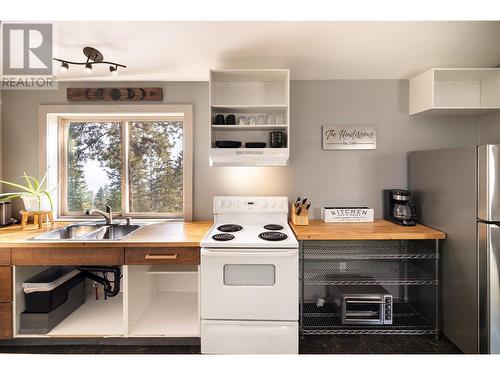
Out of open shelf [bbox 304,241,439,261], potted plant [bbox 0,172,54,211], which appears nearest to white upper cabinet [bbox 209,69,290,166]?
open shelf [bbox 304,241,439,261]

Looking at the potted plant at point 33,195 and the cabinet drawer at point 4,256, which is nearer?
the cabinet drawer at point 4,256

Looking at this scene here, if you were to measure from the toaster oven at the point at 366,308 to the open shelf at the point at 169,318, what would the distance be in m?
1.10

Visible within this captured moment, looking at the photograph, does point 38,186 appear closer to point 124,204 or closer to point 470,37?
point 124,204

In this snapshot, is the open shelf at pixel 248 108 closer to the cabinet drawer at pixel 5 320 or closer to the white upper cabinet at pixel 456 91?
the white upper cabinet at pixel 456 91

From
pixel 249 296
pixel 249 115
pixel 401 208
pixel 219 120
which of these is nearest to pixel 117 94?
pixel 219 120

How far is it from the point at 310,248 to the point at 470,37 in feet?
6.49

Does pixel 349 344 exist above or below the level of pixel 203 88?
below

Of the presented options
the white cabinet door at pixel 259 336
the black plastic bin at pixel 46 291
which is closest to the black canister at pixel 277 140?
the white cabinet door at pixel 259 336

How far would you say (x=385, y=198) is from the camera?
259 cm

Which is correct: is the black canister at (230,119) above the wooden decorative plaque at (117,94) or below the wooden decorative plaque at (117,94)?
below

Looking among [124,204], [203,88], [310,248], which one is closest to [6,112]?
[124,204]

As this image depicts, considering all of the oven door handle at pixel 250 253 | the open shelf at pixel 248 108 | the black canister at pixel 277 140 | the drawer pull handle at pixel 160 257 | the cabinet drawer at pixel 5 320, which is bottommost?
the cabinet drawer at pixel 5 320

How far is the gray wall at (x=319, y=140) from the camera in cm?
257
